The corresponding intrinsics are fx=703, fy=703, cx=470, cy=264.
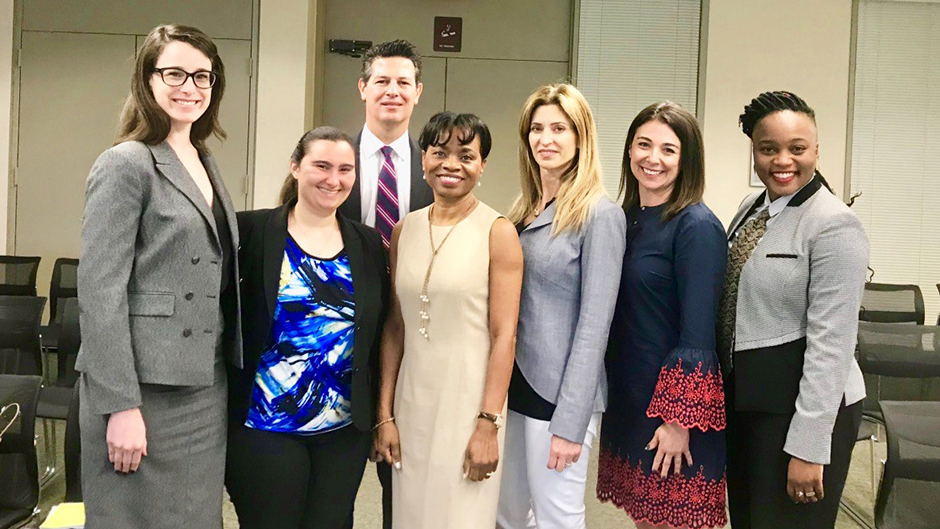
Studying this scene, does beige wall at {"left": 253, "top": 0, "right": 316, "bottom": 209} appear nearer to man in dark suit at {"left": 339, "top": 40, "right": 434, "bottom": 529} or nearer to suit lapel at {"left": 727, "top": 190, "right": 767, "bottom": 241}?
man in dark suit at {"left": 339, "top": 40, "right": 434, "bottom": 529}

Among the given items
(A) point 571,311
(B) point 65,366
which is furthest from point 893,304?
(B) point 65,366

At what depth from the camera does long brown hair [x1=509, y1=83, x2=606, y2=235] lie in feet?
6.22

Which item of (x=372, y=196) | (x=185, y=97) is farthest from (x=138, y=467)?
(x=372, y=196)

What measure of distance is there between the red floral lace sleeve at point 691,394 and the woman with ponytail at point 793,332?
0.24 ft

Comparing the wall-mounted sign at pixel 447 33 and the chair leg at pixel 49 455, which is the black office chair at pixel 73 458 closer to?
the chair leg at pixel 49 455

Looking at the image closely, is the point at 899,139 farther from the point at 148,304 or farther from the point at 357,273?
the point at 148,304

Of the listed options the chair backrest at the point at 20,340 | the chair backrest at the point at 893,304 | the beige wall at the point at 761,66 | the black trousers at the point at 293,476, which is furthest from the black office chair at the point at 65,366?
the chair backrest at the point at 893,304

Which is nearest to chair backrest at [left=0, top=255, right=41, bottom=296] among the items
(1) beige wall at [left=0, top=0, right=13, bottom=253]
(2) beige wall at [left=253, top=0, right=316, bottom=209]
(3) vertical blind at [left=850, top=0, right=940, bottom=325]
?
(1) beige wall at [left=0, top=0, right=13, bottom=253]

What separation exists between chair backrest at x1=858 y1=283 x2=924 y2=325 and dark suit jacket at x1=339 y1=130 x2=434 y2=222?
363 centimetres

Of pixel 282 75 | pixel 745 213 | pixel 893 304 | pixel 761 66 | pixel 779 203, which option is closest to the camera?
pixel 779 203

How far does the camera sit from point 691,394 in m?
1.81

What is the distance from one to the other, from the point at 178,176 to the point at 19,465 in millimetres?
1418

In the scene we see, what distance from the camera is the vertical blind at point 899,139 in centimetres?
594

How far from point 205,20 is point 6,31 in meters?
1.58
